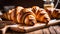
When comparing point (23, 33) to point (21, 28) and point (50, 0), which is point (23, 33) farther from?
point (50, 0)

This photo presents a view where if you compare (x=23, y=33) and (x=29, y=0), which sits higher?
(x=29, y=0)

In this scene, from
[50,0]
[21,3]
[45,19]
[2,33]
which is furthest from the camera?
[21,3]

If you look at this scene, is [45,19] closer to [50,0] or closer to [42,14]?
[42,14]

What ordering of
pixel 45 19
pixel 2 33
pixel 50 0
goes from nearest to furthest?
1. pixel 2 33
2. pixel 45 19
3. pixel 50 0

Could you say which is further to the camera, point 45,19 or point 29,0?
point 29,0

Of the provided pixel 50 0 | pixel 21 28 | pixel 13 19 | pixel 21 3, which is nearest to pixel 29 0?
pixel 21 3

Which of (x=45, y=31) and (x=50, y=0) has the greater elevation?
(x=50, y=0)

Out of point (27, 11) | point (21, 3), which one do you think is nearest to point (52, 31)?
point (27, 11)

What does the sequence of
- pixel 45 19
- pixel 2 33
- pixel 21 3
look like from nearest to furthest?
1. pixel 2 33
2. pixel 45 19
3. pixel 21 3

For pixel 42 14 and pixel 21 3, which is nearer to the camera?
pixel 42 14
